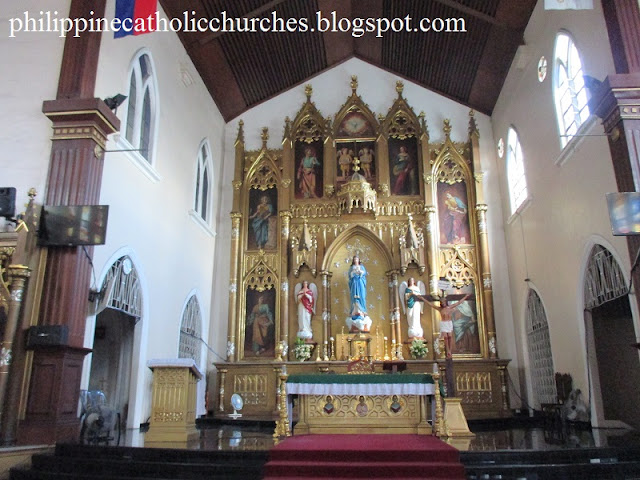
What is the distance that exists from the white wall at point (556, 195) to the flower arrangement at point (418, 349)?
101 inches

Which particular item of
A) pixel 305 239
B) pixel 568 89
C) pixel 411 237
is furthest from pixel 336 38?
pixel 568 89

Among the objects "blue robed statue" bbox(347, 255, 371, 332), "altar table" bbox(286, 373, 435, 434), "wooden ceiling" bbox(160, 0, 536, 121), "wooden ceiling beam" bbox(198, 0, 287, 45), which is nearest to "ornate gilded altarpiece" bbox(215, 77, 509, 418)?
"blue robed statue" bbox(347, 255, 371, 332)

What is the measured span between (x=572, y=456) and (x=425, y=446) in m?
1.86

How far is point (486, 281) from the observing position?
14.8 meters

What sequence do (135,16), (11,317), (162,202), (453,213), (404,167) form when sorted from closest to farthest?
(11,317) < (135,16) < (162,202) < (453,213) < (404,167)

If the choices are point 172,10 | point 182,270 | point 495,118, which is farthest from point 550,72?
point 182,270

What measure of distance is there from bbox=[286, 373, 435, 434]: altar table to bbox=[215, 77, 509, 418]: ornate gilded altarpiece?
4.85 m

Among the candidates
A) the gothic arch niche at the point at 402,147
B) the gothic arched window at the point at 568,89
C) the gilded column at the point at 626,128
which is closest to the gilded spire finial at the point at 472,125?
the gothic arch niche at the point at 402,147

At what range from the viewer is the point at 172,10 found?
41.5 feet

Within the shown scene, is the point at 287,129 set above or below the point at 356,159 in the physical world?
above

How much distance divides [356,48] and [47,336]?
12.9 m

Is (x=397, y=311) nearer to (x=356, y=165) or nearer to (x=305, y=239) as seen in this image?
(x=305, y=239)

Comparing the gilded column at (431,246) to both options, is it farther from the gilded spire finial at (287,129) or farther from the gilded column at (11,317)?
the gilded column at (11,317)

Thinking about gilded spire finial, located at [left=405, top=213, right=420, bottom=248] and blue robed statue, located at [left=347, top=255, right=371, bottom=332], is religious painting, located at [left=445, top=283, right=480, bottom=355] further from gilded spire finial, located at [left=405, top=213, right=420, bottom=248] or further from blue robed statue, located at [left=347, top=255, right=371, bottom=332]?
blue robed statue, located at [left=347, top=255, right=371, bottom=332]
